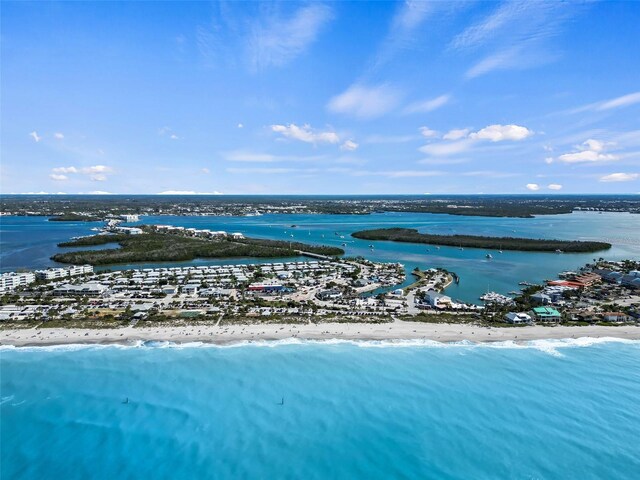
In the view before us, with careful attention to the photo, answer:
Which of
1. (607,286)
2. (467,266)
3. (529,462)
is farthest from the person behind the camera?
(467,266)

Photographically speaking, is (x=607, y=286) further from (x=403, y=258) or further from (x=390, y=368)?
(x=390, y=368)

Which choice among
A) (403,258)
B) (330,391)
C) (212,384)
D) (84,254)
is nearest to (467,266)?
(403,258)

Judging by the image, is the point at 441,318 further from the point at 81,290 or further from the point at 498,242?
the point at 498,242

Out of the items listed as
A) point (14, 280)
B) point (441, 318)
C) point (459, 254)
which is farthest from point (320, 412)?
point (459, 254)

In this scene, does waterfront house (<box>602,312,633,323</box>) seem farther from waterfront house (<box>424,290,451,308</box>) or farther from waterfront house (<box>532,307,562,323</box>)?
waterfront house (<box>424,290,451,308</box>)

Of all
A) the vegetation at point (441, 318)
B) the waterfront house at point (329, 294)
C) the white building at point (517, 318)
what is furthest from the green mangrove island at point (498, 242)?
the waterfront house at point (329, 294)

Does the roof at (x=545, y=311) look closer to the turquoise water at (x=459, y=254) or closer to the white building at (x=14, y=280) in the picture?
the turquoise water at (x=459, y=254)

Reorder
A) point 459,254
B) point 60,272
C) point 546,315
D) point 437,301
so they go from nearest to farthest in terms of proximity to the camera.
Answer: point 546,315 < point 437,301 < point 60,272 < point 459,254
